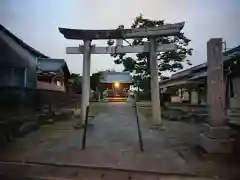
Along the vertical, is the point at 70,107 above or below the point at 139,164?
above

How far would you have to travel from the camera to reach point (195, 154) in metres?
2.02

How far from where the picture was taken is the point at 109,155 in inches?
80.5

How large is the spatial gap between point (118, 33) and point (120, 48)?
17 centimetres

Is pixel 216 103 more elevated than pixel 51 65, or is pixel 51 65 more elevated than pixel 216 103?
pixel 51 65

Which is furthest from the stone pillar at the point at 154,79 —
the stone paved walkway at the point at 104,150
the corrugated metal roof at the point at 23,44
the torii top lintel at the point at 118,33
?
the corrugated metal roof at the point at 23,44

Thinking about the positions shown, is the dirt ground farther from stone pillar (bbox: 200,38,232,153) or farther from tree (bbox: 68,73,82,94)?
tree (bbox: 68,73,82,94)

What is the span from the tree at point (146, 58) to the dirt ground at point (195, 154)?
52cm

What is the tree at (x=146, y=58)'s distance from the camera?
256cm

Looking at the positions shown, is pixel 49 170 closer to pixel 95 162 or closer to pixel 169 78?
pixel 95 162

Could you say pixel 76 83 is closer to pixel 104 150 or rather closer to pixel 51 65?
pixel 51 65

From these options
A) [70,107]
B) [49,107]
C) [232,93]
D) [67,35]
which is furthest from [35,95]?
[232,93]

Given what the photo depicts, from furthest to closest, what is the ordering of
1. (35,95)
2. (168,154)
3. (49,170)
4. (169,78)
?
(169,78) → (35,95) → (168,154) → (49,170)

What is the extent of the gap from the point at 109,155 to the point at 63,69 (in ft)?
3.35

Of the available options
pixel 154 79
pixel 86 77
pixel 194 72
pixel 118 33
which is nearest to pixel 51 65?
pixel 86 77
